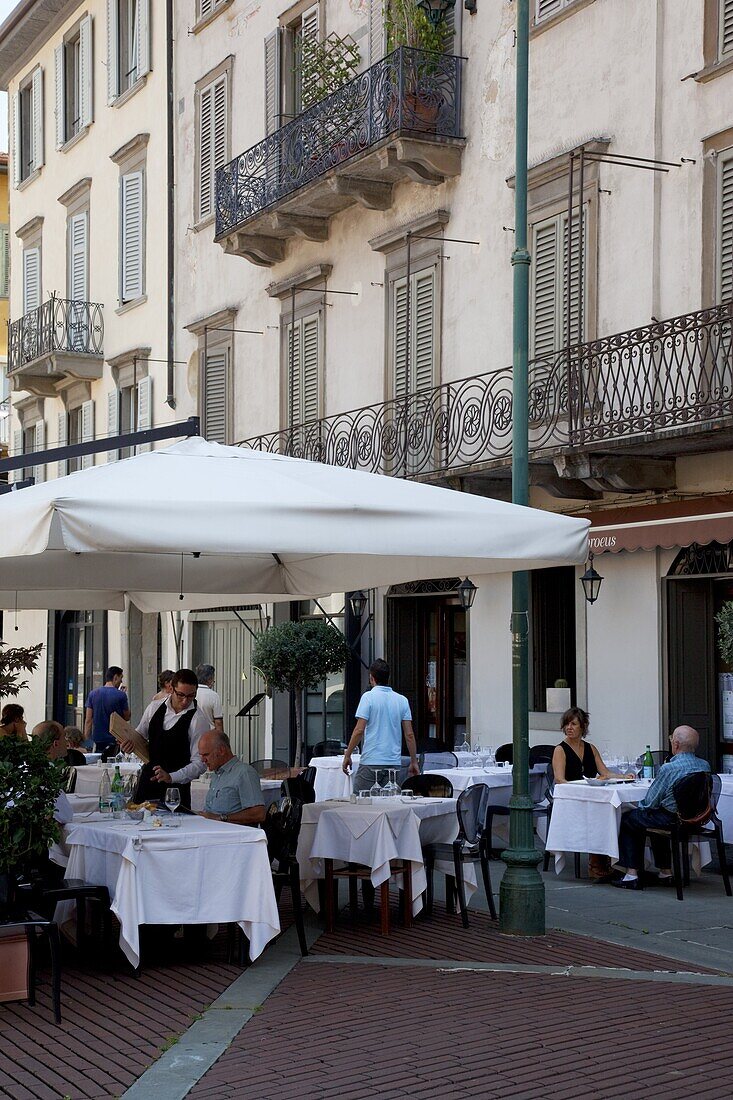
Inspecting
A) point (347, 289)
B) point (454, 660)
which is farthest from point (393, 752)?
point (347, 289)

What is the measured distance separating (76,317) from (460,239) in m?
12.7

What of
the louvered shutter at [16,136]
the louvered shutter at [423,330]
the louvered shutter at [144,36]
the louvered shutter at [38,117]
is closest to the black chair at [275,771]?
the louvered shutter at [423,330]

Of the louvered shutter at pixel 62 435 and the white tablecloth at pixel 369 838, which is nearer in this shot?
the white tablecloth at pixel 369 838

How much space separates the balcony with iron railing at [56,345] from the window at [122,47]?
4.04m

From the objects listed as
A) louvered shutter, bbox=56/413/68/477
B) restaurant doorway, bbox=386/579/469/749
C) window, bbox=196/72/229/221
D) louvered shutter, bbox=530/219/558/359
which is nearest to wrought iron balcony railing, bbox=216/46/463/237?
louvered shutter, bbox=530/219/558/359

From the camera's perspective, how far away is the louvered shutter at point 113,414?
2750cm

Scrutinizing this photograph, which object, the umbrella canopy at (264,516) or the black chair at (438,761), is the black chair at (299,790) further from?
the black chair at (438,761)

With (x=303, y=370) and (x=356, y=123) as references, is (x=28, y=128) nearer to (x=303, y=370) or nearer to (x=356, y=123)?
(x=303, y=370)

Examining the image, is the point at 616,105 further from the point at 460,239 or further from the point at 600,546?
the point at 600,546

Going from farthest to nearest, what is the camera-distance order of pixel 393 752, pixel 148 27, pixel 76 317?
pixel 76 317 → pixel 148 27 → pixel 393 752

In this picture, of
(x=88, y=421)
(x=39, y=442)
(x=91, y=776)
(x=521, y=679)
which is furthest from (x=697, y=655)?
(x=39, y=442)

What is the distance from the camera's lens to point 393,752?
44.1 feet

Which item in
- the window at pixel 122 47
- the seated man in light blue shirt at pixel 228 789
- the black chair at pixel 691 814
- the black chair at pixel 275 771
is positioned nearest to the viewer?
the seated man in light blue shirt at pixel 228 789

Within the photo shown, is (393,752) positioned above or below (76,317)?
below
